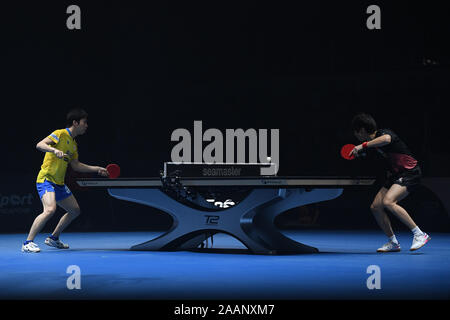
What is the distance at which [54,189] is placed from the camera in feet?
32.1

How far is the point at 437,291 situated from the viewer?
598 cm

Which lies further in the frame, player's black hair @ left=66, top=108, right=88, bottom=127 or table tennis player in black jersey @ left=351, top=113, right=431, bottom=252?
player's black hair @ left=66, top=108, right=88, bottom=127

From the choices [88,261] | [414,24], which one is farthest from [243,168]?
[414,24]

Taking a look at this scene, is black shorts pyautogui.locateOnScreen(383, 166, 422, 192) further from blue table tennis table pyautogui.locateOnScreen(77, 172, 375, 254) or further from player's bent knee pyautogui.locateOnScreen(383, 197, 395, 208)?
blue table tennis table pyautogui.locateOnScreen(77, 172, 375, 254)

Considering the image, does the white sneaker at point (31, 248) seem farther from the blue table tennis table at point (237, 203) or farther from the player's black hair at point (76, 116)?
the player's black hair at point (76, 116)

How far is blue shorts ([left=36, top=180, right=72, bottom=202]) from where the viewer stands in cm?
970

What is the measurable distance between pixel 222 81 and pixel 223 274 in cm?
989

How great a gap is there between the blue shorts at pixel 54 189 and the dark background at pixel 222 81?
223 inches

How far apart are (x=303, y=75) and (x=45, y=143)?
8090 millimetres

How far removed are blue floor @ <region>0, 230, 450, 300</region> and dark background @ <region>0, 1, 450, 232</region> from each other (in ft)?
17.4

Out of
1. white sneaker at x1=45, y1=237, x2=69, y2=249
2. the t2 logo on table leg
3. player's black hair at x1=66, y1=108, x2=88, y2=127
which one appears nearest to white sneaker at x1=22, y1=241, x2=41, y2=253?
white sneaker at x1=45, y1=237, x2=69, y2=249

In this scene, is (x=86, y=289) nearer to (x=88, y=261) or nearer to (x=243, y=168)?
(x=88, y=261)

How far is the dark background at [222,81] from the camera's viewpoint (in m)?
15.8

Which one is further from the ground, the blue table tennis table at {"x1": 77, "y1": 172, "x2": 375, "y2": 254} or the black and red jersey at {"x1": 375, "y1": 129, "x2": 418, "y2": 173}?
the black and red jersey at {"x1": 375, "y1": 129, "x2": 418, "y2": 173}
